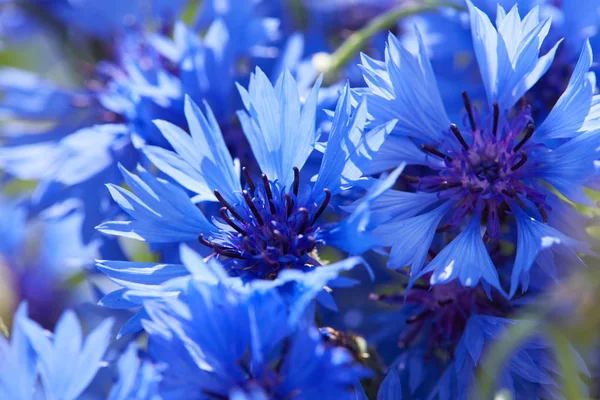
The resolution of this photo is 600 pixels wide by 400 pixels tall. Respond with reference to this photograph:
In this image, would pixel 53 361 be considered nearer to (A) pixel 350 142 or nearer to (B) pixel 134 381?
(B) pixel 134 381

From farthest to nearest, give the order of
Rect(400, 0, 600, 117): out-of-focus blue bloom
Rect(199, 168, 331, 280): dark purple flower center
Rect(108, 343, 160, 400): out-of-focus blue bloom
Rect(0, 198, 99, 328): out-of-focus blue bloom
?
1. Rect(0, 198, 99, 328): out-of-focus blue bloom
2. Rect(400, 0, 600, 117): out-of-focus blue bloom
3. Rect(199, 168, 331, 280): dark purple flower center
4. Rect(108, 343, 160, 400): out-of-focus blue bloom

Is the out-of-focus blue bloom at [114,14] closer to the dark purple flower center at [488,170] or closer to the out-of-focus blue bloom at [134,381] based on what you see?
the dark purple flower center at [488,170]

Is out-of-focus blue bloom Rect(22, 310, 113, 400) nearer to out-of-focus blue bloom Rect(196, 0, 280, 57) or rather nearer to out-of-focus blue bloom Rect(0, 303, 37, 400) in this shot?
out-of-focus blue bloom Rect(0, 303, 37, 400)

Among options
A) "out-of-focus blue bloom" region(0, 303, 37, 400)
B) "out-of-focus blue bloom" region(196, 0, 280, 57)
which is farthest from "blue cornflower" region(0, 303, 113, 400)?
"out-of-focus blue bloom" region(196, 0, 280, 57)

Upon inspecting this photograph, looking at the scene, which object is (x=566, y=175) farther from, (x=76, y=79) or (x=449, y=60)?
(x=76, y=79)

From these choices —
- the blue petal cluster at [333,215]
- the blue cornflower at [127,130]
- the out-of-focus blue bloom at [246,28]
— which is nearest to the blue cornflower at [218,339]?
the blue petal cluster at [333,215]
